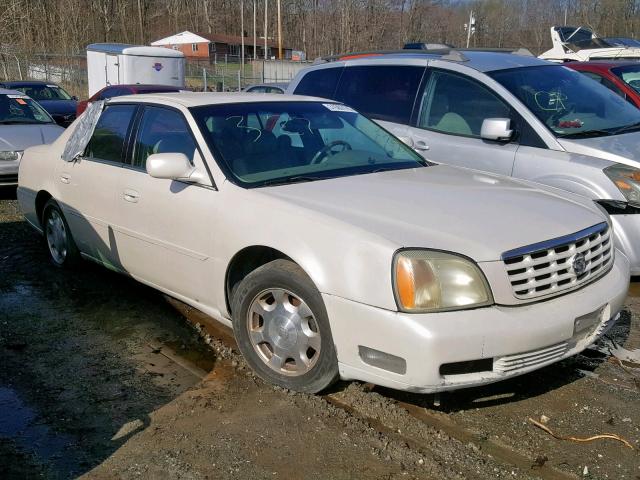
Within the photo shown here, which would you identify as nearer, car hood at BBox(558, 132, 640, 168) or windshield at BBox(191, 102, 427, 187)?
windshield at BBox(191, 102, 427, 187)

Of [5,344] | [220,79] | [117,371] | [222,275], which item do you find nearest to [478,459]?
[222,275]

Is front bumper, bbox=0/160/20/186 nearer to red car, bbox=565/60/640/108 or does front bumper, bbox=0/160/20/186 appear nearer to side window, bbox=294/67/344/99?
side window, bbox=294/67/344/99

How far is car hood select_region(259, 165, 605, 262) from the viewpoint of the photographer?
319 cm

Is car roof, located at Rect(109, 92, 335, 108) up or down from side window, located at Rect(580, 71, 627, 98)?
up

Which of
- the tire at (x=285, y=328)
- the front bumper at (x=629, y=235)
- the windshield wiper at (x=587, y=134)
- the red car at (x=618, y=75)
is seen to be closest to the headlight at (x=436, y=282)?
the tire at (x=285, y=328)

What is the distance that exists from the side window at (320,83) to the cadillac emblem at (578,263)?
13.6 ft

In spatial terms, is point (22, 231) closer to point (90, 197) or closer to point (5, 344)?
point (90, 197)

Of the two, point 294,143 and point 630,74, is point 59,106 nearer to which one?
point 630,74

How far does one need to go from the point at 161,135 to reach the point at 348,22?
52708mm

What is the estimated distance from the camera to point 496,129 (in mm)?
5539

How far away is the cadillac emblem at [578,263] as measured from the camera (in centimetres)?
340

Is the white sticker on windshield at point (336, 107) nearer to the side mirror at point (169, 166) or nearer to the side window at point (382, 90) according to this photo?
the side mirror at point (169, 166)

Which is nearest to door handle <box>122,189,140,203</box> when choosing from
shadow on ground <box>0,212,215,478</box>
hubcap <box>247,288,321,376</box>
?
shadow on ground <box>0,212,215,478</box>

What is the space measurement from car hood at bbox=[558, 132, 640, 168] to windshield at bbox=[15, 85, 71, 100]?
51.0ft
